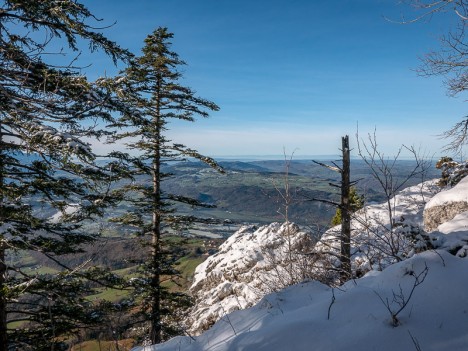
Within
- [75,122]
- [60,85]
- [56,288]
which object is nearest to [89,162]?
[75,122]

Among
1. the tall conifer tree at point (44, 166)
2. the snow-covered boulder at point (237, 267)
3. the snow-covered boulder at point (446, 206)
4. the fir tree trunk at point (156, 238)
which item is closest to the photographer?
the tall conifer tree at point (44, 166)

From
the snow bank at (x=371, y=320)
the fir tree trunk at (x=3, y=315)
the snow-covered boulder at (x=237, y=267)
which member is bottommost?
the snow-covered boulder at (x=237, y=267)

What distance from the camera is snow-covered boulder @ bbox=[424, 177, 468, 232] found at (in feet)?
26.0

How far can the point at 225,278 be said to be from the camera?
15.3m

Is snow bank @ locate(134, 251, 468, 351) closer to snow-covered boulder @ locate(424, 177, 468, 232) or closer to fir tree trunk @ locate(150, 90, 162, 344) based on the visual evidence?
snow-covered boulder @ locate(424, 177, 468, 232)

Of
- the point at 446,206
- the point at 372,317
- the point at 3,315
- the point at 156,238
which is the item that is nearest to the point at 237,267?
the point at 156,238

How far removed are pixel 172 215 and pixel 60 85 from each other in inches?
296

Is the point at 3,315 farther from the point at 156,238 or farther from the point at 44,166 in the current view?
the point at 156,238

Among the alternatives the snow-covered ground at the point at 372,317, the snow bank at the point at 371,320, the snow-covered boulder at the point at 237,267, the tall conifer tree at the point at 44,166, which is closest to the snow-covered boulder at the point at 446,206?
the snow-covered boulder at the point at 237,267

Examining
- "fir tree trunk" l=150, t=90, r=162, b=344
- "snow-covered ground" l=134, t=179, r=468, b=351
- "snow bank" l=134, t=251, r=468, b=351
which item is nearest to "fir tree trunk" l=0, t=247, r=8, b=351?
"snow-covered ground" l=134, t=179, r=468, b=351

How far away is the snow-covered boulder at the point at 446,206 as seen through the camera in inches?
312

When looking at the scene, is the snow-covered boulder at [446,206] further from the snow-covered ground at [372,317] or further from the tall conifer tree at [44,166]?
the tall conifer tree at [44,166]

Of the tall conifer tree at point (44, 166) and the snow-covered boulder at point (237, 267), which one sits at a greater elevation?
→ the tall conifer tree at point (44, 166)

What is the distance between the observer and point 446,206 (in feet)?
27.0
